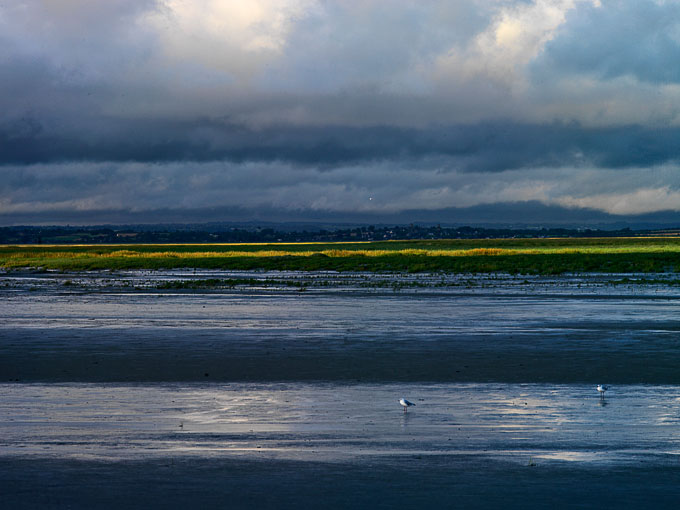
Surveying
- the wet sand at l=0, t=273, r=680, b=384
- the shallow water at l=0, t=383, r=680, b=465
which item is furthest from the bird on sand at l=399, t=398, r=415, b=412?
the wet sand at l=0, t=273, r=680, b=384

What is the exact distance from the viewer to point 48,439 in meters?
11.2

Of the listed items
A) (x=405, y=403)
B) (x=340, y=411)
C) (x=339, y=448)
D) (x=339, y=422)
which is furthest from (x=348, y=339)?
(x=339, y=448)

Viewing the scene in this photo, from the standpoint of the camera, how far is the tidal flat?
29.7ft

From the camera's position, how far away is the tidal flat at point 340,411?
29.7 ft

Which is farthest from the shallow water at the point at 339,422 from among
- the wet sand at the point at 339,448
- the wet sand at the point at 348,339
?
the wet sand at the point at 348,339

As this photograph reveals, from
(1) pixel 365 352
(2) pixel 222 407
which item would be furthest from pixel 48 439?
(1) pixel 365 352

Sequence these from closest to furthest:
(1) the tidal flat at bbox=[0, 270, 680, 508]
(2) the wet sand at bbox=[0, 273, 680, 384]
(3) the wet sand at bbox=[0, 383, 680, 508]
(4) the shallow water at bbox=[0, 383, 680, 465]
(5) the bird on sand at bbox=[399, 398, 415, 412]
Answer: (3) the wet sand at bbox=[0, 383, 680, 508] < (1) the tidal flat at bbox=[0, 270, 680, 508] < (4) the shallow water at bbox=[0, 383, 680, 465] < (5) the bird on sand at bbox=[399, 398, 415, 412] < (2) the wet sand at bbox=[0, 273, 680, 384]

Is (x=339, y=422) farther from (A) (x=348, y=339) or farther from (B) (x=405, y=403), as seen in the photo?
(A) (x=348, y=339)

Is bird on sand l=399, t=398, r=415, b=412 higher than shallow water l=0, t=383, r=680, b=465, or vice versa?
bird on sand l=399, t=398, r=415, b=412

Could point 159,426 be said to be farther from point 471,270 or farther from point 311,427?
point 471,270

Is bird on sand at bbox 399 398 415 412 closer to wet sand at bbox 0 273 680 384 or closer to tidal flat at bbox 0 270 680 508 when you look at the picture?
tidal flat at bbox 0 270 680 508

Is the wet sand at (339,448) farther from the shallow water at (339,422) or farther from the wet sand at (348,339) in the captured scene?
the wet sand at (348,339)

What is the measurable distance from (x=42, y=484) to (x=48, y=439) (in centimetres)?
221

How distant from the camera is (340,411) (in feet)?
43.9
